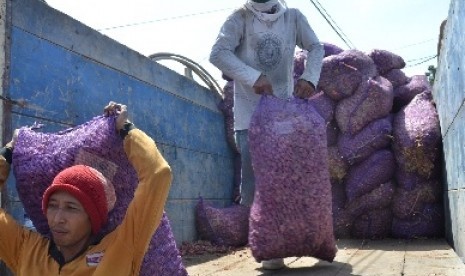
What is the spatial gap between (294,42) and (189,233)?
164 cm

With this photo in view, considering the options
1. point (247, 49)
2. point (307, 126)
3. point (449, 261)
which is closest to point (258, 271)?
point (307, 126)

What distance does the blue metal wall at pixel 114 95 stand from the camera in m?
2.25

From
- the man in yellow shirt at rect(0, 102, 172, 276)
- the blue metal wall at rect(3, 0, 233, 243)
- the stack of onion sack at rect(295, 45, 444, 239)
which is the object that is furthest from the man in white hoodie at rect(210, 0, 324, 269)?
the man in yellow shirt at rect(0, 102, 172, 276)

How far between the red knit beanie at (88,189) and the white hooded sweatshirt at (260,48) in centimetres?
153

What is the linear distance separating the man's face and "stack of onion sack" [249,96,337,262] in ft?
4.10

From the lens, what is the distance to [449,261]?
9.23 ft

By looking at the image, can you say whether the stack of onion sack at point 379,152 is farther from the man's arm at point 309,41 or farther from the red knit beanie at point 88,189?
the red knit beanie at point 88,189

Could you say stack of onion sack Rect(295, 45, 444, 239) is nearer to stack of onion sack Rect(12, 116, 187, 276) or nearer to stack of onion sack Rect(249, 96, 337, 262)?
stack of onion sack Rect(249, 96, 337, 262)

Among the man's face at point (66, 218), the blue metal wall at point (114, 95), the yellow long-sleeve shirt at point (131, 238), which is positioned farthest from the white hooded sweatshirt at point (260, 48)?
the man's face at point (66, 218)

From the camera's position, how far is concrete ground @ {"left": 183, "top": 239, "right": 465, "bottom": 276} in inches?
103

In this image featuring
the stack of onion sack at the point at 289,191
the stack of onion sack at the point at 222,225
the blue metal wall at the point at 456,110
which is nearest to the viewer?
the blue metal wall at the point at 456,110

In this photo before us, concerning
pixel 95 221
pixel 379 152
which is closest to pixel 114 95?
pixel 95 221

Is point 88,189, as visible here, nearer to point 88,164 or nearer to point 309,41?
point 88,164

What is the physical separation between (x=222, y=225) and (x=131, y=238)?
252cm
